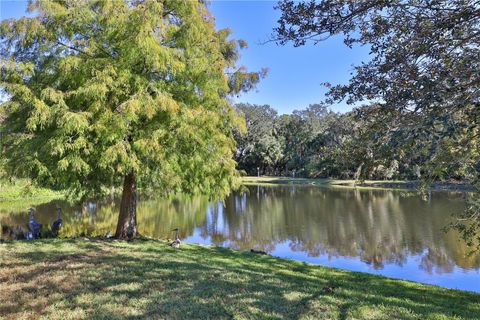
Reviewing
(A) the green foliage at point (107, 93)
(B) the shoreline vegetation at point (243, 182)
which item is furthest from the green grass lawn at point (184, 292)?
(A) the green foliage at point (107, 93)

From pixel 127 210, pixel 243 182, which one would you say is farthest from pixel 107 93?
pixel 243 182

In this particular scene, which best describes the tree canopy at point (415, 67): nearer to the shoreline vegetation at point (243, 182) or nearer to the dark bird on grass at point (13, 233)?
the shoreline vegetation at point (243, 182)

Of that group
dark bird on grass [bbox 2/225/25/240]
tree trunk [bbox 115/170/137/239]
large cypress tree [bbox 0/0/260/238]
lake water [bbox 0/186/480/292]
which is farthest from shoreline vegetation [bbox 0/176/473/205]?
tree trunk [bbox 115/170/137/239]

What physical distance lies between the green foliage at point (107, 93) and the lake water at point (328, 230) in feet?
12.7

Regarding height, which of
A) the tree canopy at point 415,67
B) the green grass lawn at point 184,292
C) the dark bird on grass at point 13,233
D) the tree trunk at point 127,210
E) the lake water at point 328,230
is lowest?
the lake water at point 328,230

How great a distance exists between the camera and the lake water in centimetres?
1201

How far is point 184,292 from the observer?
5574 millimetres

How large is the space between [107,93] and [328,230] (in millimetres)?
12215

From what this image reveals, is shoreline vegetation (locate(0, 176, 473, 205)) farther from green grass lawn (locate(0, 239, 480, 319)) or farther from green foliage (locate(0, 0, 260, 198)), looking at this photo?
green grass lawn (locate(0, 239, 480, 319))

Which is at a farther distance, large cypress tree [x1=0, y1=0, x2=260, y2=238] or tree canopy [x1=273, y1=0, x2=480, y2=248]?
large cypress tree [x1=0, y1=0, x2=260, y2=238]

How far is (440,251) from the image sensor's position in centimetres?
1346

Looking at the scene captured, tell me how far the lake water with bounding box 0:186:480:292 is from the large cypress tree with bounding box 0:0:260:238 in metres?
3.82

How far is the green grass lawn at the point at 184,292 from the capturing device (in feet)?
15.7

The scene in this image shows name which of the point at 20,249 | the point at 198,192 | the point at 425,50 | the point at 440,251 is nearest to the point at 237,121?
the point at 198,192
